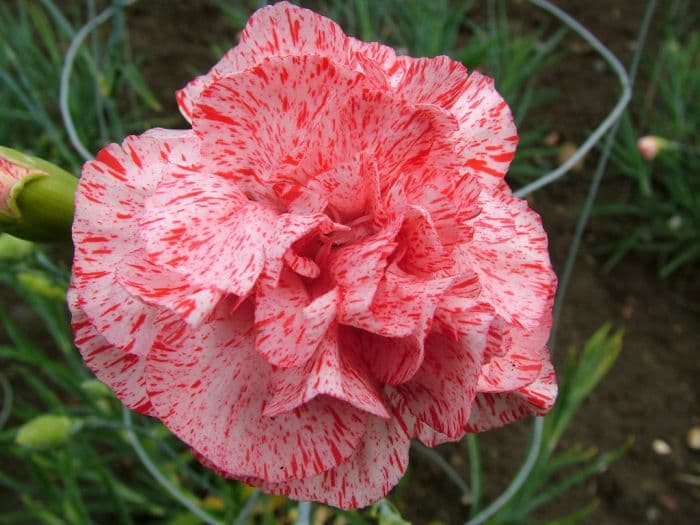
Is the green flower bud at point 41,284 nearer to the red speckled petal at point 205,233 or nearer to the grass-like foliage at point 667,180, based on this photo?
the red speckled petal at point 205,233

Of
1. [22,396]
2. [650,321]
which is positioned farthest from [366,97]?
[650,321]

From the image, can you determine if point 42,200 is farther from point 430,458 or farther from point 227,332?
point 430,458

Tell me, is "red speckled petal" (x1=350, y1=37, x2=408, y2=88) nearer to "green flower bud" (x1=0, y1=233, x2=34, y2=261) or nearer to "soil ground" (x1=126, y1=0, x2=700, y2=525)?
"green flower bud" (x1=0, y1=233, x2=34, y2=261)

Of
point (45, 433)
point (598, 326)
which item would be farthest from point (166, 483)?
point (598, 326)

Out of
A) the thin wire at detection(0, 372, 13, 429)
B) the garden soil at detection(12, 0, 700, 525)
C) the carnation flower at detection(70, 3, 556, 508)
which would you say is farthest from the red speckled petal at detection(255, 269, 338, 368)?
the thin wire at detection(0, 372, 13, 429)

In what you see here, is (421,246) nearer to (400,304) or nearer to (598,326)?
(400,304)

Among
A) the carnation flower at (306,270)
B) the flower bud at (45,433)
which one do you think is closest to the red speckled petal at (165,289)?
the carnation flower at (306,270)
